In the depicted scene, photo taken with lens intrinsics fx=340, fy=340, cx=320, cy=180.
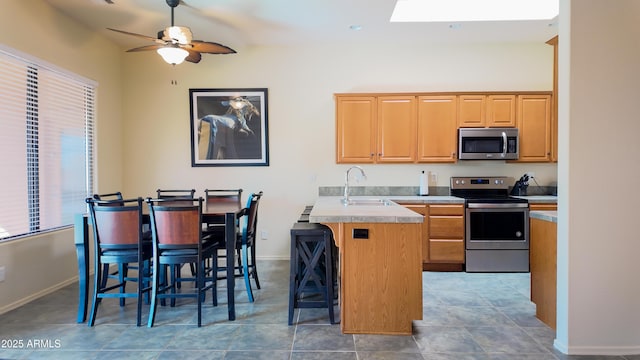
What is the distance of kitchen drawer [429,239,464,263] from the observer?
3.93m

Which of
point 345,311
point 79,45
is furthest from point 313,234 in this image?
point 79,45

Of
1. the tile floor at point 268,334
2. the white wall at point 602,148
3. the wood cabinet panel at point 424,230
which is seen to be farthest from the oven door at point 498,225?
the white wall at point 602,148

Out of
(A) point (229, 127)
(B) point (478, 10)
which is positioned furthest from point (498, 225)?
(A) point (229, 127)

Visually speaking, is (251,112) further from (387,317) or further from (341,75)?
(387,317)

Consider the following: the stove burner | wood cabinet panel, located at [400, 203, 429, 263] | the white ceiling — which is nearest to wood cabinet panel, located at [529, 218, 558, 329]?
wood cabinet panel, located at [400, 203, 429, 263]

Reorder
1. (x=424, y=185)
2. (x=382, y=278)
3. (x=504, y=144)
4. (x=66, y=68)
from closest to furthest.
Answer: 1. (x=382, y=278)
2. (x=66, y=68)
3. (x=504, y=144)
4. (x=424, y=185)

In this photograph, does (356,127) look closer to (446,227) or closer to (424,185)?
(424,185)

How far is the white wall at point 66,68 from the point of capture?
2891 mm

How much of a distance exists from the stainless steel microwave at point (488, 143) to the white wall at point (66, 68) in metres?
4.32

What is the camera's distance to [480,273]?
12.8 feet

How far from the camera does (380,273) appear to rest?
2.37m

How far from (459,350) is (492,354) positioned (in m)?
0.19

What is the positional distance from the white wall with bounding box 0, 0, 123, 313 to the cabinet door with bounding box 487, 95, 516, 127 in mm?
4672

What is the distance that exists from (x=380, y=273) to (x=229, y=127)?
2.95 meters
